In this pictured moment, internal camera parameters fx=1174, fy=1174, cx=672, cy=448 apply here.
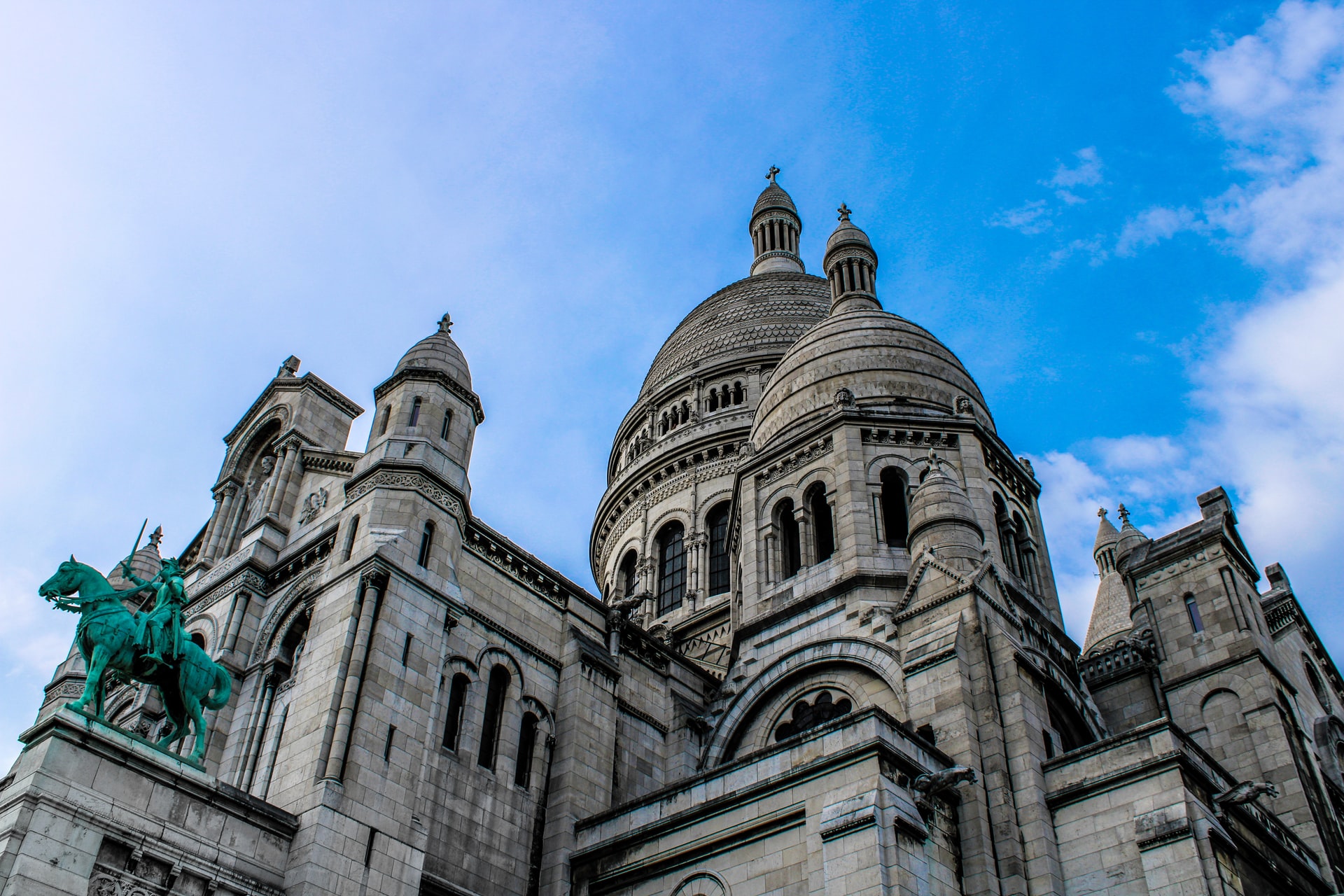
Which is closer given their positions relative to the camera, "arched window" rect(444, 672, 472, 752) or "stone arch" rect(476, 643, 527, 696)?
"arched window" rect(444, 672, 472, 752)

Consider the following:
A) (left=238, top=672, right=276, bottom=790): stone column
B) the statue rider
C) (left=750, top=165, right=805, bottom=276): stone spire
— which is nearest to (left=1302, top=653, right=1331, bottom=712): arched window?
(left=238, top=672, right=276, bottom=790): stone column

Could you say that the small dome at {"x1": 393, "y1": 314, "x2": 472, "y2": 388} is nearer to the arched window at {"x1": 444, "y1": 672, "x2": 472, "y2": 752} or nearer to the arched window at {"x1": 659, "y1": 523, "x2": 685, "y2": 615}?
the arched window at {"x1": 444, "y1": 672, "x2": 472, "y2": 752}

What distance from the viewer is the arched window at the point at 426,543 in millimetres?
25234

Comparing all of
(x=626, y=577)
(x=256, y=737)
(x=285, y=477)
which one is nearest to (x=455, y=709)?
(x=256, y=737)

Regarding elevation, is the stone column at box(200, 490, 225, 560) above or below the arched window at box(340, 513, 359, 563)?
above

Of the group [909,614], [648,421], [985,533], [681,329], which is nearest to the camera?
[909,614]

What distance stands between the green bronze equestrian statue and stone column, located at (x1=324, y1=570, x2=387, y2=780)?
83.3 inches

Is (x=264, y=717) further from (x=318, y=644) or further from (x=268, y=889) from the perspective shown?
(x=268, y=889)

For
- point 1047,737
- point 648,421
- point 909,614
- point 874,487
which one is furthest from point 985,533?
point 648,421

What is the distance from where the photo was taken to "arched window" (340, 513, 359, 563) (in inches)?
978

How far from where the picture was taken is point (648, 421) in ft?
167

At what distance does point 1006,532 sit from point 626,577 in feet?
62.1

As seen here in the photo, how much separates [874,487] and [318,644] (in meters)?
14.6

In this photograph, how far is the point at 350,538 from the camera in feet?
82.7
